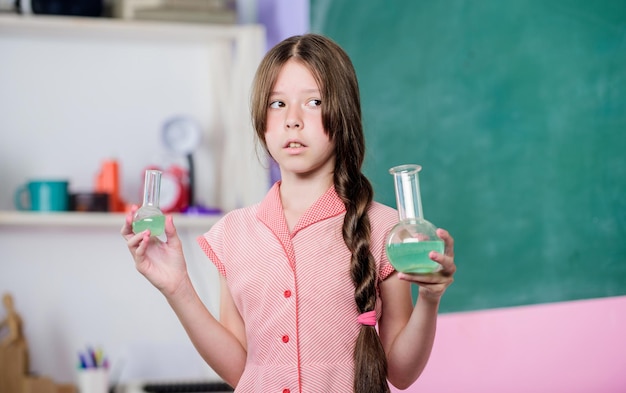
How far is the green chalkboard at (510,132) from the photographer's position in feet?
4.64

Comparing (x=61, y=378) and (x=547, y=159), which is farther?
(x=61, y=378)

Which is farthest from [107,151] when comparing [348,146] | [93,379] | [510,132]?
[348,146]

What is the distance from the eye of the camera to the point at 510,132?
5.33ft

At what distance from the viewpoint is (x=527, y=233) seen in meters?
1.58

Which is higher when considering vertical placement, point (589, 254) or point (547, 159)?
point (547, 159)

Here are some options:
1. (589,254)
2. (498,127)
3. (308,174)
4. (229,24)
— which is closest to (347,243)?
(308,174)

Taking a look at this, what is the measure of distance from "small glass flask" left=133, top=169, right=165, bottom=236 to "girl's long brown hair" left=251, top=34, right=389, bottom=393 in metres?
0.14

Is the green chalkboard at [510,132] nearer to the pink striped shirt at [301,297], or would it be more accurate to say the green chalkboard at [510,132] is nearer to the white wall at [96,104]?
the pink striped shirt at [301,297]

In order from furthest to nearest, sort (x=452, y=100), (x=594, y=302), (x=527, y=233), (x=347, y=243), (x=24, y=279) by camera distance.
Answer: (x=24, y=279)
(x=452, y=100)
(x=527, y=233)
(x=594, y=302)
(x=347, y=243)

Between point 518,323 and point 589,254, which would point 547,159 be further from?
point 518,323

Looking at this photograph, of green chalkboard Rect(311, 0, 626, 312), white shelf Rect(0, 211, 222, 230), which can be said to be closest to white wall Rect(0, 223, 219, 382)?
white shelf Rect(0, 211, 222, 230)

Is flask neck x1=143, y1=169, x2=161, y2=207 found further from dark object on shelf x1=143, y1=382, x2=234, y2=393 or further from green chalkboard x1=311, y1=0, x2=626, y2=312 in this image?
dark object on shelf x1=143, y1=382, x2=234, y2=393

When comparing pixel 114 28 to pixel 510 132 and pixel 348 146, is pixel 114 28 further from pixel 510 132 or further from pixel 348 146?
pixel 348 146

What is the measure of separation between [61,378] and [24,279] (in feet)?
0.97
